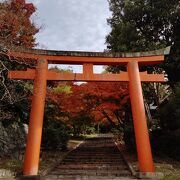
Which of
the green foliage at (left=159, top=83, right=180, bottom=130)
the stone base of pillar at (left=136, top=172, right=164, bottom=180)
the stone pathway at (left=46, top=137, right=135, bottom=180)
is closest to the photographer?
the stone base of pillar at (left=136, top=172, right=164, bottom=180)

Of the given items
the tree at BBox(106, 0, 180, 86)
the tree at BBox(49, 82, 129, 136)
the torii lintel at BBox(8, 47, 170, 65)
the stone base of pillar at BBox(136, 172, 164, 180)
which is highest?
the tree at BBox(106, 0, 180, 86)

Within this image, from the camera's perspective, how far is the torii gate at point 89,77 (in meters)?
13.9

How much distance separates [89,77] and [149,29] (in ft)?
28.2

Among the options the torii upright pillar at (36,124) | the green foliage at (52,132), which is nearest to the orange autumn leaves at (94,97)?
the green foliage at (52,132)

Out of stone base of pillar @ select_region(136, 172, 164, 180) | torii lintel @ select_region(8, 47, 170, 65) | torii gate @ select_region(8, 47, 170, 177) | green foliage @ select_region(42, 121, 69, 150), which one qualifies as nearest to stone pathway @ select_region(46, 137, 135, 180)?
stone base of pillar @ select_region(136, 172, 164, 180)

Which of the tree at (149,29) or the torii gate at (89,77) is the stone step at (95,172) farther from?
the tree at (149,29)

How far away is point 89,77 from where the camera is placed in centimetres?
1504

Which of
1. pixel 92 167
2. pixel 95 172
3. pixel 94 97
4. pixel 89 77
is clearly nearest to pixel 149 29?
pixel 94 97

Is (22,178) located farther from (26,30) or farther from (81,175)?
(26,30)

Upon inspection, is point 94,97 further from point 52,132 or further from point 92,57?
point 92,57

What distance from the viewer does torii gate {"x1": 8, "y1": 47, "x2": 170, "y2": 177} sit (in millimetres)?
13867

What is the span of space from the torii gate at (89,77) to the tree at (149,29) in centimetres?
449

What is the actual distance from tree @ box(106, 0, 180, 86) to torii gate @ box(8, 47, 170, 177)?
14.7 ft

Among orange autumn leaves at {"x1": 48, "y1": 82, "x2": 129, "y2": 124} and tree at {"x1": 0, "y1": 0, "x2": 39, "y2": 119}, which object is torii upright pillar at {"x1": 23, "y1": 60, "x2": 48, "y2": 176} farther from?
orange autumn leaves at {"x1": 48, "y1": 82, "x2": 129, "y2": 124}
